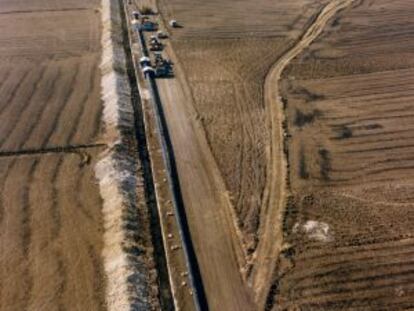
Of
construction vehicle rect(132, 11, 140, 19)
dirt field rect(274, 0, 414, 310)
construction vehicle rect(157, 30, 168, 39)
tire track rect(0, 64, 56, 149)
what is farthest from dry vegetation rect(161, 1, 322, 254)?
tire track rect(0, 64, 56, 149)

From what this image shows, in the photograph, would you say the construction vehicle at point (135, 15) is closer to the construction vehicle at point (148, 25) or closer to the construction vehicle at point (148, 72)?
the construction vehicle at point (148, 25)

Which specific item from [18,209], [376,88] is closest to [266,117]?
[376,88]

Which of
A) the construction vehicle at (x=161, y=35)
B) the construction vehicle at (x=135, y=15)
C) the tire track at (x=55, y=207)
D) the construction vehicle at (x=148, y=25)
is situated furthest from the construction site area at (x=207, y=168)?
the construction vehicle at (x=135, y=15)

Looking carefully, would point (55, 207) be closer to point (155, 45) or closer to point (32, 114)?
point (32, 114)

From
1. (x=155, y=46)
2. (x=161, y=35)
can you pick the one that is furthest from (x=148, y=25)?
(x=155, y=46)

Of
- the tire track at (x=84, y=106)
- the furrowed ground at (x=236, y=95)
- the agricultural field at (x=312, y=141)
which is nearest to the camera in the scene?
the agricultural field at (x=312, y=141)

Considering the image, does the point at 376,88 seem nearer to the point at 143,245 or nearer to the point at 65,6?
the point at 143,245

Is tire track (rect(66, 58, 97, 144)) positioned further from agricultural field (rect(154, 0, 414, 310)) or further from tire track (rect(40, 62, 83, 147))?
agricultural field (rect(154, 0, 414, 310))
